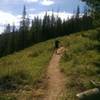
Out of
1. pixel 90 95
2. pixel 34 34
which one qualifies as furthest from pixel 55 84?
pixel 34 34

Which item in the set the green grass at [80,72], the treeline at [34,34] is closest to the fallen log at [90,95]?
the green grass at [80,72]

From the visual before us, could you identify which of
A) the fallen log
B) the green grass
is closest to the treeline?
the green grass

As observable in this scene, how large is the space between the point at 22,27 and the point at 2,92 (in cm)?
11607

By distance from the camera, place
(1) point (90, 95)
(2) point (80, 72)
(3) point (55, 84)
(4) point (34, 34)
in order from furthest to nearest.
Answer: (4) point (34, 34)
(2) point (80, 72)
(3) point (55, 84)
(1) point (90, 95)

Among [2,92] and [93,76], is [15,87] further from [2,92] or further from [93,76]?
[93,76]

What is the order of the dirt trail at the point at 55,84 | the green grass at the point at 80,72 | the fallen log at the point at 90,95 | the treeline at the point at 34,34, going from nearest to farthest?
the fallen log at the point at 90,95, the dirt trail at the point at 55,84, the green grass at the point at 80,72, the treeline at the point at 34,34

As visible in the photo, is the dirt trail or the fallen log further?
the dirt trail

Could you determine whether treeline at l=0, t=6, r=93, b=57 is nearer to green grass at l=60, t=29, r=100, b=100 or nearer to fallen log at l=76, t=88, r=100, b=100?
green grass at l=60, t=29, r=100, b=100

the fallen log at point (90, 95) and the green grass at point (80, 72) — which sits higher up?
the fallen log at point (90, 95)

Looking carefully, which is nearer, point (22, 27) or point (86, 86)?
point (86, 86)

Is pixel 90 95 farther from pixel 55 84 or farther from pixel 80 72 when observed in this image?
pixel 80 72

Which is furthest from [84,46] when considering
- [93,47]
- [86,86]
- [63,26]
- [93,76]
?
[63,26]

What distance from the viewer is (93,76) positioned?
23.3 m

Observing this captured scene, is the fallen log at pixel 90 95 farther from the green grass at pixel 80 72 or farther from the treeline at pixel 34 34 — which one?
the treeline at pixel 34 34
